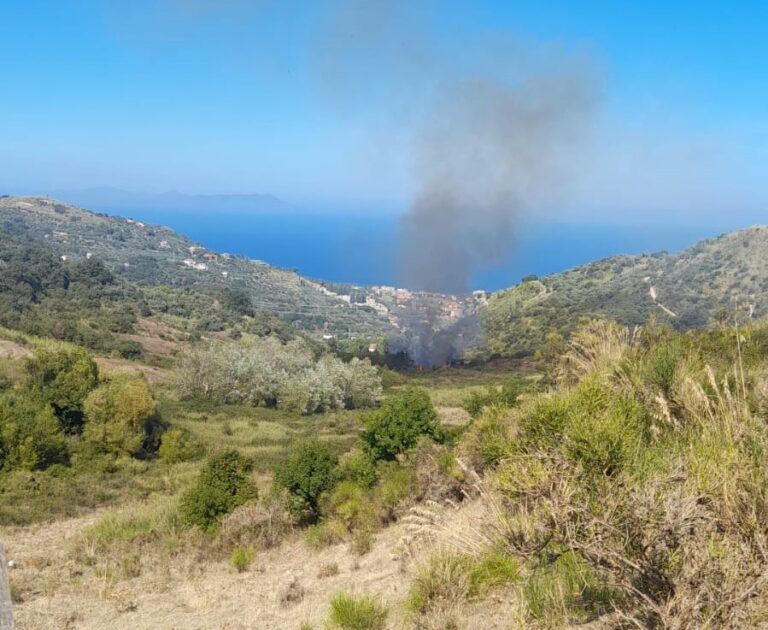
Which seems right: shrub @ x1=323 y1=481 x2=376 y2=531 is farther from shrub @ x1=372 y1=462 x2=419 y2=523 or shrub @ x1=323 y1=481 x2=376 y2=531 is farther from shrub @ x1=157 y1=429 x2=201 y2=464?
shrub @ x1=157 y1=429 x2=201 y2=464

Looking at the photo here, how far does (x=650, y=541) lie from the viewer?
2.77 m

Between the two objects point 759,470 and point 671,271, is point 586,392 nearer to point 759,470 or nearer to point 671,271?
point 759,470

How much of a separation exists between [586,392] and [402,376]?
3957 centimetres

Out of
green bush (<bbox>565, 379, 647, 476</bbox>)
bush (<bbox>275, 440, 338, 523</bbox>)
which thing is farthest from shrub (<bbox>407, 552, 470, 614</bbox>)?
bush (<bbox>275, 440, 338, 523</bbox>)

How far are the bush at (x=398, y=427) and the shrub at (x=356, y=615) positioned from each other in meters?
7.72

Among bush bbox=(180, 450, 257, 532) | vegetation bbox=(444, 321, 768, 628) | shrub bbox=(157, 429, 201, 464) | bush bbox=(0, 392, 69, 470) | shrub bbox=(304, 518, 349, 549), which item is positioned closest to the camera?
→ vegetation bbox=(444, 321, 768, 628)

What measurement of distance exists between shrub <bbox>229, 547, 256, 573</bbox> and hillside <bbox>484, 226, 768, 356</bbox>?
1699 inches

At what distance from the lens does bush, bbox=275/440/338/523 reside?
38.0 feet

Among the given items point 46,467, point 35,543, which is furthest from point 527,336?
point 35,543

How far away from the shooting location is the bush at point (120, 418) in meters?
20.0

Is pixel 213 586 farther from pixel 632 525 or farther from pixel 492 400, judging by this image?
pixel 492 400

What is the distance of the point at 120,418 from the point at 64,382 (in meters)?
2.93

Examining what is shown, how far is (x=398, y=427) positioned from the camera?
43.2 ft

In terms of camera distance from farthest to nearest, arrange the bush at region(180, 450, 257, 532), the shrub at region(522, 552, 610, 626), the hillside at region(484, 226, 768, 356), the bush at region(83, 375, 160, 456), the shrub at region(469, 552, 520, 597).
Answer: the hillside at region(484, 226, 768, 356)
the bush at region(83, 375, 160, 456)
the bush at region(180, 450, 257, 532)
the shrub at region(469, 552, 520, 597)
the shrub at region(522, 552, 610, 626)
